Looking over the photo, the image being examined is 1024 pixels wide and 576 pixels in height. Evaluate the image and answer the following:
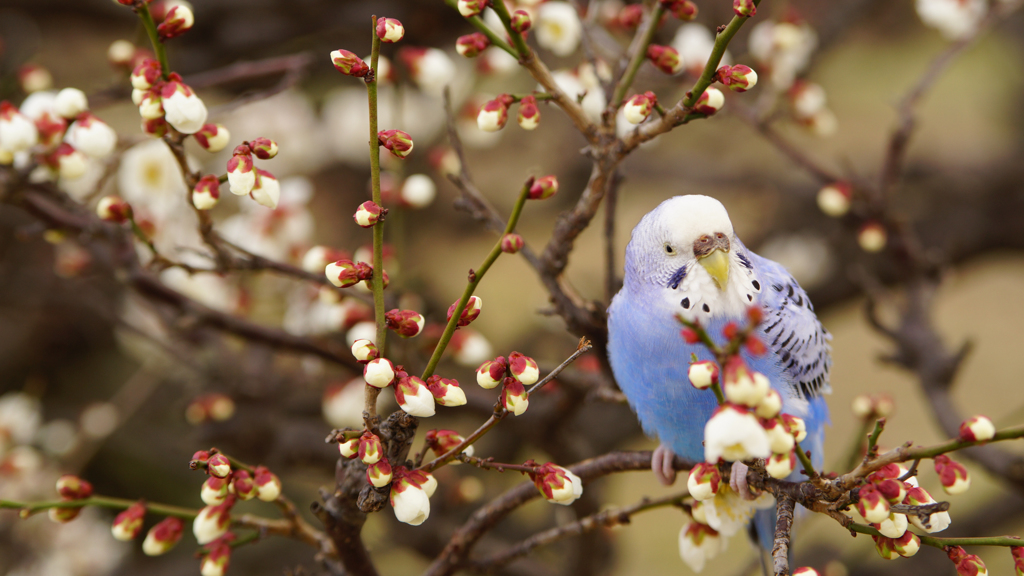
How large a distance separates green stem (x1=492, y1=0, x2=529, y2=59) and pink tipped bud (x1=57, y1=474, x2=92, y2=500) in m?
0.75

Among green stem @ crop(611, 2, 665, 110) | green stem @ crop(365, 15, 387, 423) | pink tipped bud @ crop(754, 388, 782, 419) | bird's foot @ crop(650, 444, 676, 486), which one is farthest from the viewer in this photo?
bird's foot @ crop(650, 444, 676, 486)

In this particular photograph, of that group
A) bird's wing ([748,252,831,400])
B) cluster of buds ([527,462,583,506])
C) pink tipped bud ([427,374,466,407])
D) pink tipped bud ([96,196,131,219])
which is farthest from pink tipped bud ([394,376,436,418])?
pink tipped bud ([96,196,131,219])

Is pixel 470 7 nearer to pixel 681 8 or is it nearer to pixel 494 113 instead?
pixel 494 113

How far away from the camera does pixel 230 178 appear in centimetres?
80

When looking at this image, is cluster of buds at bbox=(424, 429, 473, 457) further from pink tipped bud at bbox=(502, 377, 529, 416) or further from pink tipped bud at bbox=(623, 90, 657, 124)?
pink tipped bud at bbox=(623, 90, 657, 124)

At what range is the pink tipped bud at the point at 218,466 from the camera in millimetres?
748

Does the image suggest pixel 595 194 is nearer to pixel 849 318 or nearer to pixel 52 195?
pixel 52 195

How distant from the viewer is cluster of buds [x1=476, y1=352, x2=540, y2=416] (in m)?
0.74

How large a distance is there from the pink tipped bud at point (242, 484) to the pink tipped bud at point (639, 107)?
595 mm

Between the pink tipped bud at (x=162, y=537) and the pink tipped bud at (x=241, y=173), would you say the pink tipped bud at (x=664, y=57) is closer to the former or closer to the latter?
the pink tipped bud at (x=241, y=173)

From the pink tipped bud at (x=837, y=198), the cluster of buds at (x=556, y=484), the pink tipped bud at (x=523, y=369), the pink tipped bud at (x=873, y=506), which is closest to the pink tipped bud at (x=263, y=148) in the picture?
the pink tipped bud at (x=523, y=369)

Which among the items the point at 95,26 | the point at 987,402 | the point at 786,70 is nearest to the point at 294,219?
the point at 786,70

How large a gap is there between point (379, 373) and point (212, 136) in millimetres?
427

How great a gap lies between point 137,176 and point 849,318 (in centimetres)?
311
